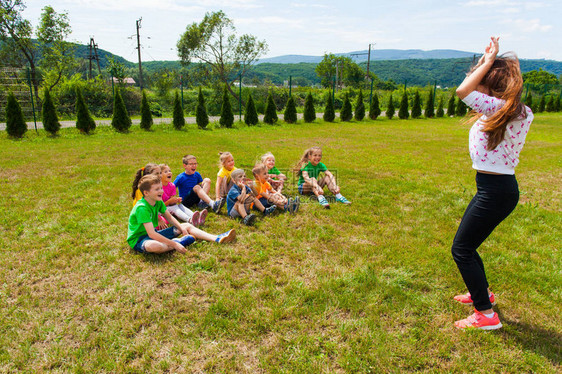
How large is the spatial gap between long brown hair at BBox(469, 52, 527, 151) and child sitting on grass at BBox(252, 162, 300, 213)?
3.22 meters

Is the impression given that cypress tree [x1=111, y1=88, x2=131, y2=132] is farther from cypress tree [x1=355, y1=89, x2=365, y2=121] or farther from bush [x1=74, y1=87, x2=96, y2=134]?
cypress tree [x1=355, y1=89, x2=365, y2=121]

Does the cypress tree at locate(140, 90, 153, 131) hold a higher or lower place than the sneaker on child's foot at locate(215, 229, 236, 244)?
higher

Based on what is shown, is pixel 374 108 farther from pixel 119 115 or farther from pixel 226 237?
pixel 226 237

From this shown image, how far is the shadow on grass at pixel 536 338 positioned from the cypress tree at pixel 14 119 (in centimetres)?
1609

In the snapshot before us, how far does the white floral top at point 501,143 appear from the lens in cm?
215

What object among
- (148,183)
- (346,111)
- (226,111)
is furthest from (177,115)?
(148,183)

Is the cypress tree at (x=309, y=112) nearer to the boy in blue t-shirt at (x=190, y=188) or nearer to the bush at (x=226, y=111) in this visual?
the bush at (x=226, y=111)

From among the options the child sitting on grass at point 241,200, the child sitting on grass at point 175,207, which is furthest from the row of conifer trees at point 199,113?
the child sitting on grass at point 175,207

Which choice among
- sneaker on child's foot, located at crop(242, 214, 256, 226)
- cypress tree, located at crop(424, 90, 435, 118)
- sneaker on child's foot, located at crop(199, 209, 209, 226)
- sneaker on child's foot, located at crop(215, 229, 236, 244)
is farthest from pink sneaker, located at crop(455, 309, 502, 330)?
cypress tree, located at crop(424, 90, 435, 118)

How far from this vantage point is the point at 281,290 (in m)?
3.15

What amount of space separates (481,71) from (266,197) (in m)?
3.58

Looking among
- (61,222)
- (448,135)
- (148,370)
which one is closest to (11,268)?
(61,222)

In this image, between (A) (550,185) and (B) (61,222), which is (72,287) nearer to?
(B) (61,222)

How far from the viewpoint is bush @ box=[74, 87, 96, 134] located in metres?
13.6
